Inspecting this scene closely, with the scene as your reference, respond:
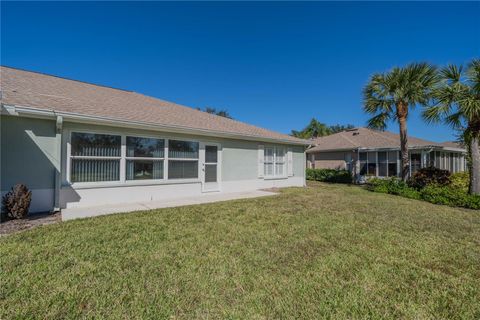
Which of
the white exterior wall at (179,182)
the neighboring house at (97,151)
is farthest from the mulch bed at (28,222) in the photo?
the white exterior wall at (179,182)

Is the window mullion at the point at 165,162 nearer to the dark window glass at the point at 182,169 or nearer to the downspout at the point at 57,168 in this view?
the dark window glass at the point at 182,169

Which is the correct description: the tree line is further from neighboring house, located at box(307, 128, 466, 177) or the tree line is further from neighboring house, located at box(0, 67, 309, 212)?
neighboring house, located at box(0, 67, 309, 212)

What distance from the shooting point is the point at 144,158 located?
7.95 meters

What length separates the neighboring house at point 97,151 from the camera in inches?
237

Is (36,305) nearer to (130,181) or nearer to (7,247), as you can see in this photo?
(7,247)

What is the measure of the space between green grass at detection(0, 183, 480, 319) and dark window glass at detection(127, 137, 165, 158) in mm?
2799

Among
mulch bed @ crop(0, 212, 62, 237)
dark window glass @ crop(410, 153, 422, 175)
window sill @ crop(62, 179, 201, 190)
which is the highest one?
dark window glass @ crop(410, 153, 422, 175)

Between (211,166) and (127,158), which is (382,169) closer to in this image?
(211,166)

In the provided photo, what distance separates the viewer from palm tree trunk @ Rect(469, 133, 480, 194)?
9.32 meters

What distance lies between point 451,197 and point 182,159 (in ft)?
37.1

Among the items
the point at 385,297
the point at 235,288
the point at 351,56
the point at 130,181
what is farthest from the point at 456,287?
the point at 351,56

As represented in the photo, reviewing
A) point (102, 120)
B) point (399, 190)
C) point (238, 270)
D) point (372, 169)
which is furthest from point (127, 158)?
point (372, 169)

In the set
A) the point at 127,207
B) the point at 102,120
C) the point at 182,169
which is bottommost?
the point at 127,207

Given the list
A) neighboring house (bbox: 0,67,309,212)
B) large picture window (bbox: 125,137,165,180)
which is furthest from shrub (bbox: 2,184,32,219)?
large picture window (bbox: 125,137,165,180)
